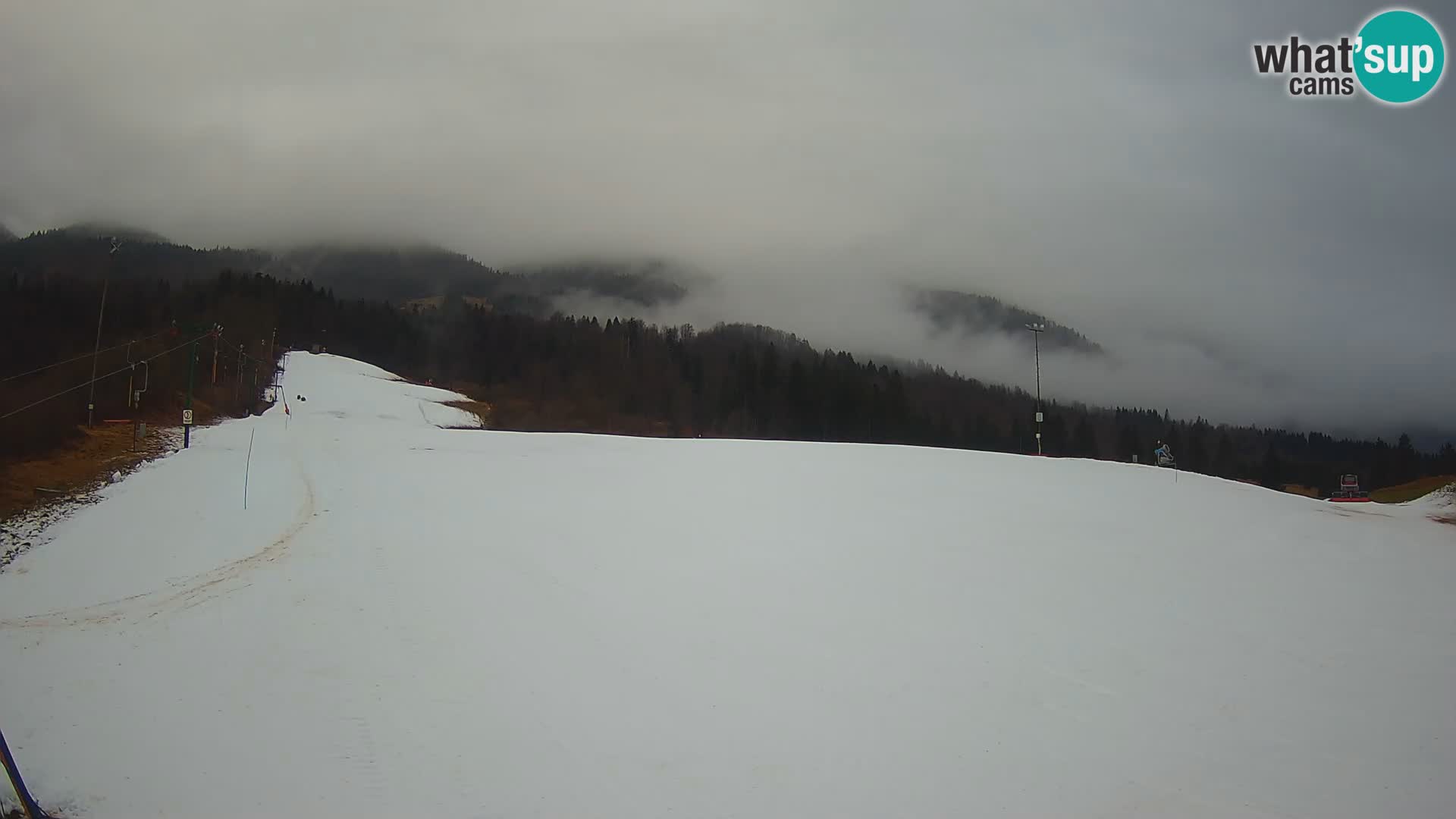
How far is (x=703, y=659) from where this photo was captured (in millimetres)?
10375

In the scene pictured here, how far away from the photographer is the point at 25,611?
10.6 metres

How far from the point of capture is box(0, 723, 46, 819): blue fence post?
6.49m

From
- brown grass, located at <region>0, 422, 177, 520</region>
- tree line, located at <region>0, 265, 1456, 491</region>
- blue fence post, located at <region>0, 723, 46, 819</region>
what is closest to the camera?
blue fence post, located at <region>0, 723, 46, 819</region>

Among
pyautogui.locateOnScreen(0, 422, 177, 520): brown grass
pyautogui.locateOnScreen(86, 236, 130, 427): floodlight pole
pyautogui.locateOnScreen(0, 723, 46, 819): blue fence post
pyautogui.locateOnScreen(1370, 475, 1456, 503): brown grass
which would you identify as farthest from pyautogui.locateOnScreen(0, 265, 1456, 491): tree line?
pyautogui.locateOnScreen(0, 723, 46, 819): blue fence post

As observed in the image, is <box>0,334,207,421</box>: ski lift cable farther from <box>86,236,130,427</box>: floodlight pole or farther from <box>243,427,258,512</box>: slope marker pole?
<box>243,427,258,512</box>: slope marker pole

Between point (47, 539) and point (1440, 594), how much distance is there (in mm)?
24875

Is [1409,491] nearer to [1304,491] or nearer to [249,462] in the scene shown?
[1304,491]

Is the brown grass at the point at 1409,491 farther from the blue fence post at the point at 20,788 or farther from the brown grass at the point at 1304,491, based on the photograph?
the blue fence post at the point at 20,788

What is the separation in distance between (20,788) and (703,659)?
684 cm

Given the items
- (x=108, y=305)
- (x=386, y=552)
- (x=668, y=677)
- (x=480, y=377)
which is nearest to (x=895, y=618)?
(x=668, y=677)

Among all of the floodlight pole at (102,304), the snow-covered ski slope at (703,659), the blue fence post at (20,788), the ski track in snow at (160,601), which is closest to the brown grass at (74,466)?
the snow-covered ski slope at (703,659)

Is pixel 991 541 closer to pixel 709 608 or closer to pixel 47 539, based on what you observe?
pixel 709 608

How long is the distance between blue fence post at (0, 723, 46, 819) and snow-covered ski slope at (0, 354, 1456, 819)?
0.25 metres

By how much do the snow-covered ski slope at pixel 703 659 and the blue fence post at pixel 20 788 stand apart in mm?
250
